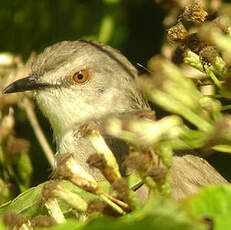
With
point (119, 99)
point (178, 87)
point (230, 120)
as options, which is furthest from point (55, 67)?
point (230, 120)

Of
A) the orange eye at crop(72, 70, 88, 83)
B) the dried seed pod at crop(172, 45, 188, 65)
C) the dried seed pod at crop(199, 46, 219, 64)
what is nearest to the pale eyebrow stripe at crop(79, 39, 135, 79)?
the orange eye at crop(72, 70, 88, 83)

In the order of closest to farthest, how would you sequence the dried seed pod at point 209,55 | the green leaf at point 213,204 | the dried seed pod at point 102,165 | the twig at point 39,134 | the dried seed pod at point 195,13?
the green leaf at point 213,204, the dried seed pod at point 102,165, the dried seed pod at point 209,55, the dried seed pod at point 195,13, the twig at point 39,134

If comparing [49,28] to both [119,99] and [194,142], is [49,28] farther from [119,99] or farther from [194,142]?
[194,142]

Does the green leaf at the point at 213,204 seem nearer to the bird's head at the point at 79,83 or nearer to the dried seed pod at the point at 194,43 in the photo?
the dried seed pod at the point at 194,43

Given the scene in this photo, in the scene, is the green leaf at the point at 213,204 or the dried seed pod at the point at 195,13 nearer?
the green leaf at the point at 213,204

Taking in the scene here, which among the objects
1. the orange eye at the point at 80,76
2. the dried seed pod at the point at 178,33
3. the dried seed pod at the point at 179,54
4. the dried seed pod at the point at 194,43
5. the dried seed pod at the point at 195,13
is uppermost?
the dried seed pod at the point at 195,13

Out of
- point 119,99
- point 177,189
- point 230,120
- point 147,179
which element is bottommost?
point 177,189

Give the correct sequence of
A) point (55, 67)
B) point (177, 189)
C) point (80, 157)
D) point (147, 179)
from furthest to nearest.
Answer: point (55, 67)
point (80, 157)
point (177, 189)
point (147, 179)

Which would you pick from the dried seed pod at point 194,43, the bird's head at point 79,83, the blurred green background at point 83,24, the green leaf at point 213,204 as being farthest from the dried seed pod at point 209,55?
the blurred green background at point 83,24
